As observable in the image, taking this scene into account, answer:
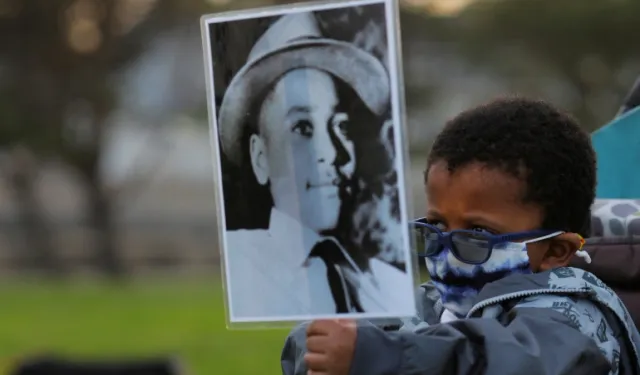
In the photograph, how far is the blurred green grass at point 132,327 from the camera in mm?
7672

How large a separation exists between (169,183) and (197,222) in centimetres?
85

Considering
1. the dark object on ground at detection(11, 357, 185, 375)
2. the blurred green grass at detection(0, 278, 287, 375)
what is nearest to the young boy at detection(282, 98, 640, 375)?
the dark object on ground at detection(11, 357, 185, 375)

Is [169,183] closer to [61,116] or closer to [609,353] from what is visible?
[61,116]

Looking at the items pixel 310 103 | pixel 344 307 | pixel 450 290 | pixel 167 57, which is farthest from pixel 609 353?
pixel 167 57

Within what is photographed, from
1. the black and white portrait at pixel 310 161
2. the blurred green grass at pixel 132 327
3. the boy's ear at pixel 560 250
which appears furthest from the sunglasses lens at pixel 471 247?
the blurred green grass at pixel 132 327

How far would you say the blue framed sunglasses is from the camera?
158 cm

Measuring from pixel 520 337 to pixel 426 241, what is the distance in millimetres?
218

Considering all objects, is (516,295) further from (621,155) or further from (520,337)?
(621,155)

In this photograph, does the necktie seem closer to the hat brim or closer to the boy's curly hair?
the hat brim

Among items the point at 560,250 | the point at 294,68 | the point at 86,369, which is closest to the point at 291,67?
the point at 294,68

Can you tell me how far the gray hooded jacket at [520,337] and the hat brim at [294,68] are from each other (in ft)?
0.92

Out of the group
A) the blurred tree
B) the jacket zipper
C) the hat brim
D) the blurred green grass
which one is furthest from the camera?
the blurred tree

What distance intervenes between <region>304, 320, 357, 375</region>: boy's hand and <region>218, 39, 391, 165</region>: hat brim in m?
0.24

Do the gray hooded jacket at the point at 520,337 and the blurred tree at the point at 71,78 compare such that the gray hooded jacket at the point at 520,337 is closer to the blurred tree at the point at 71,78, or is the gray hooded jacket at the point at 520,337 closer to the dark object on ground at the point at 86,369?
the dark object on ground at the point at 86,369
